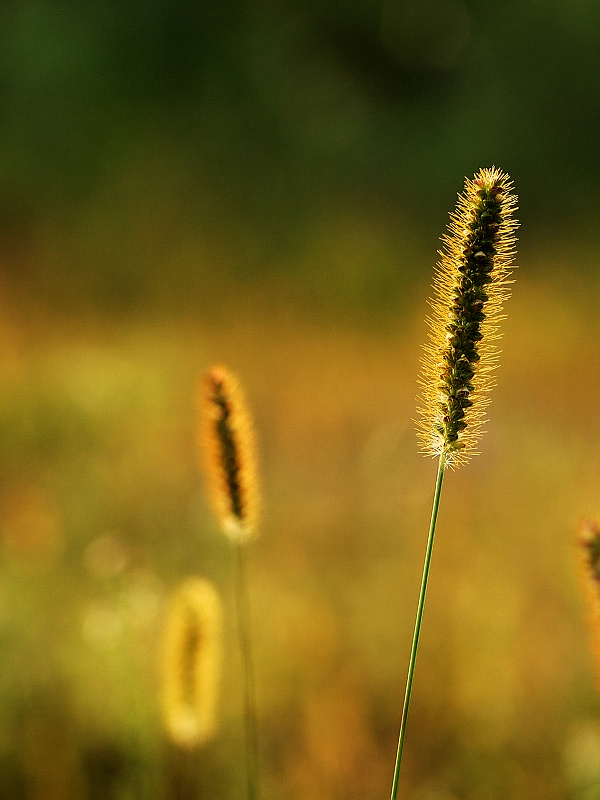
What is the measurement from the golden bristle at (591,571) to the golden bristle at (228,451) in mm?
494

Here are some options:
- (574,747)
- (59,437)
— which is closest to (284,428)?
(59,437)

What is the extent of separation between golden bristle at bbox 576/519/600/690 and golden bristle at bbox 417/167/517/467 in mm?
189

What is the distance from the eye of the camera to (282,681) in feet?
9.83

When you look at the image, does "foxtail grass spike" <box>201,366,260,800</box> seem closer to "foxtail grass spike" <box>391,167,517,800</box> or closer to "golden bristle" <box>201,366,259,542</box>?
"golden bristle" <box>201,366,259,542</box>

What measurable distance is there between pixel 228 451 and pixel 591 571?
1.77 feet

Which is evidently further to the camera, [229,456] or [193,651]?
[193,651]

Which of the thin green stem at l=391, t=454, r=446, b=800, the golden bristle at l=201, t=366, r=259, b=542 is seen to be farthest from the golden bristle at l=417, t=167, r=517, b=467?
the golden bristle at l=201, t=366, r=259, b=542

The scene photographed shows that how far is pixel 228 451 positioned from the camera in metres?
1.17

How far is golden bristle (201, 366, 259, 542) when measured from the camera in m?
1.17

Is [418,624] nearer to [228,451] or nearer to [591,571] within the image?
[591,571]

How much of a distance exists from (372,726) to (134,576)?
1.33 metres

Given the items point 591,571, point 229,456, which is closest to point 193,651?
point 229,456

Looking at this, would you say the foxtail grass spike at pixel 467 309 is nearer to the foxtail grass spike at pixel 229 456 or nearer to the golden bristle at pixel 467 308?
the golden bristle at pixel 467 308

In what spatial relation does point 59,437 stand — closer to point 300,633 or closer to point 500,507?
point 300,633
